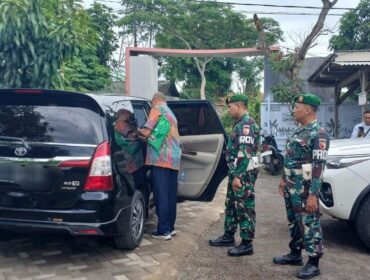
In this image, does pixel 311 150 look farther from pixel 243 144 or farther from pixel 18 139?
pixel 18 139

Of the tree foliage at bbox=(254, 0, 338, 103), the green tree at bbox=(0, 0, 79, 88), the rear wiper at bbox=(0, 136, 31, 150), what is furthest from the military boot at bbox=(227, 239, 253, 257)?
the tree foliage at bbox=(254, 0, 338, 103)

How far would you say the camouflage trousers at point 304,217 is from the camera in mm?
4285

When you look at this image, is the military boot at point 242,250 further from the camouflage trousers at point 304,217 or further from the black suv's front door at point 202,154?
the black suv's front door at point 202,154

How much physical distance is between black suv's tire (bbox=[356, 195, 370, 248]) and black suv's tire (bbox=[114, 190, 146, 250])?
91.1 inches

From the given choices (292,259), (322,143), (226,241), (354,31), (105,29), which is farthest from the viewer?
(105,29)

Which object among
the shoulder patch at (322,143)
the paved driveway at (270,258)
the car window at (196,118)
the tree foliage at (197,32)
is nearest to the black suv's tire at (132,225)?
the paved driveway at (270,258)

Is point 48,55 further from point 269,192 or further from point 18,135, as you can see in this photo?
point 269,192

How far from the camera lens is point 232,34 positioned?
2870 centimetres

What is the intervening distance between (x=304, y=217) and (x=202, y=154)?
1.79 metres

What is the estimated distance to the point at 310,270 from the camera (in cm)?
432

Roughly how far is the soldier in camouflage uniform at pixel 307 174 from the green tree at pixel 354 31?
1594cm

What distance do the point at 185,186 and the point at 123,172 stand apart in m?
1.43

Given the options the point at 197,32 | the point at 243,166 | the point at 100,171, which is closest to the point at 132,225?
the point at 100,171

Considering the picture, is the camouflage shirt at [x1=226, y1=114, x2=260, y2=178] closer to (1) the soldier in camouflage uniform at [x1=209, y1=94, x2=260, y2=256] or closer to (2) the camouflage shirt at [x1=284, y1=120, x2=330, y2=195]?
(1) the soldier in camouflage uniform at [x1=209, y1=94, x2=260, y2=256]
